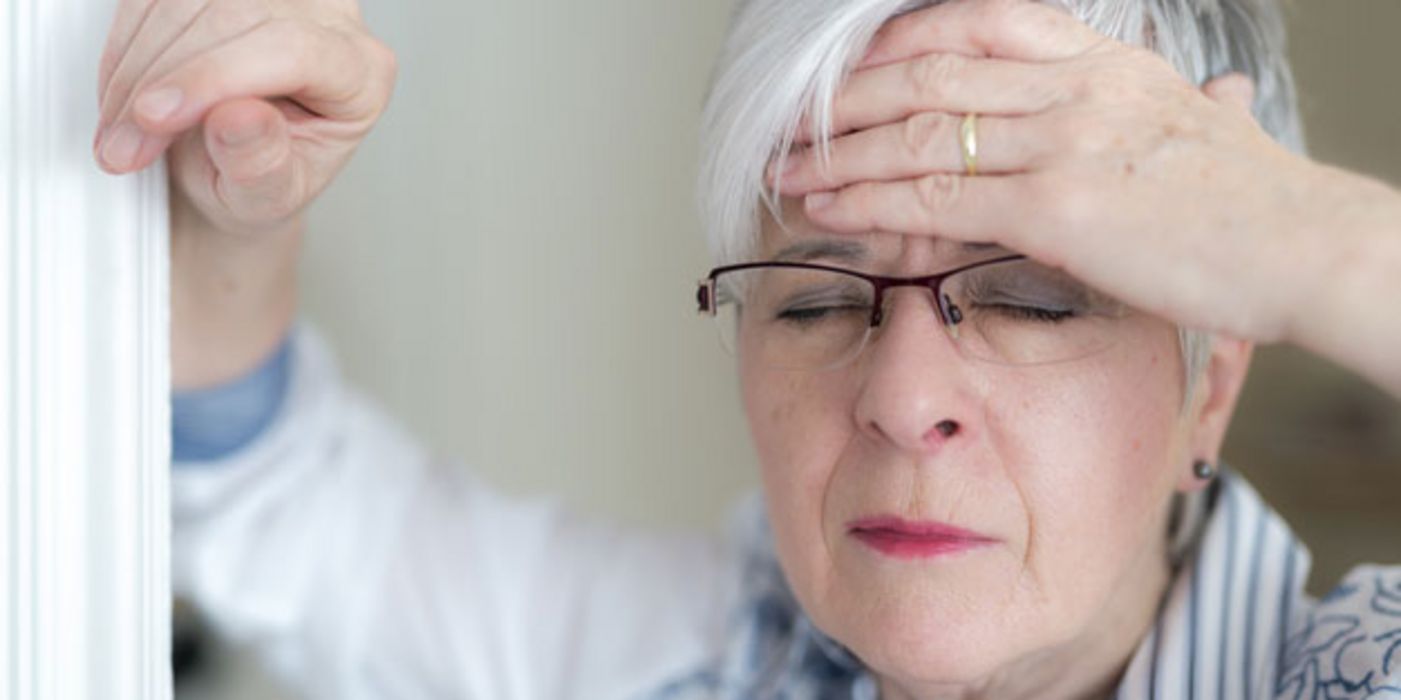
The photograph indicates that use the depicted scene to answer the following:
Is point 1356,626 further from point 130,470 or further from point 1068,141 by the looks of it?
point 130,470

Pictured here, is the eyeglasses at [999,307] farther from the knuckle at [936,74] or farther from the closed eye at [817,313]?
the knuckle at [936,74]

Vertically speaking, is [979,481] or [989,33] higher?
[989,33]

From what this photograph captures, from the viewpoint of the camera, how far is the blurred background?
2.60 meters

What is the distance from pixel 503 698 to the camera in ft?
5.03

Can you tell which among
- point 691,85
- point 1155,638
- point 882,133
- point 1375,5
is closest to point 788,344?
point 882,133

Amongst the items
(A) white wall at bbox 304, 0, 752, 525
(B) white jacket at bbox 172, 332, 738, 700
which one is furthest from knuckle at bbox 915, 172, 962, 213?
(A) white wall at bbox 304, 0, 752, 525

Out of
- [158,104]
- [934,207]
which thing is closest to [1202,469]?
[934,207]

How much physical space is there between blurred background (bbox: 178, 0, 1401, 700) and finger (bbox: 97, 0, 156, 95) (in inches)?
67.2

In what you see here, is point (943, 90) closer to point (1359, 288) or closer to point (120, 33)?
point (1359, 288)

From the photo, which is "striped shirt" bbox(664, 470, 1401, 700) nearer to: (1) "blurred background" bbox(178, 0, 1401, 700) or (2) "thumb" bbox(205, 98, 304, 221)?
(2) "thumb" bbox(205, 98, 304, 221)

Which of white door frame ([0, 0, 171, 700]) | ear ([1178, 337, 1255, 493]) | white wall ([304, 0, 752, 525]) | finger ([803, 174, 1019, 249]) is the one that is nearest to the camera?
white door frame ([0, 0, 171, 700])

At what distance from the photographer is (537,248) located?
8.66 ft

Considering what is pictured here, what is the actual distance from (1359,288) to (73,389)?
0.70 m

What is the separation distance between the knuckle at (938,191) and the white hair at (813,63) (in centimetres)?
10
